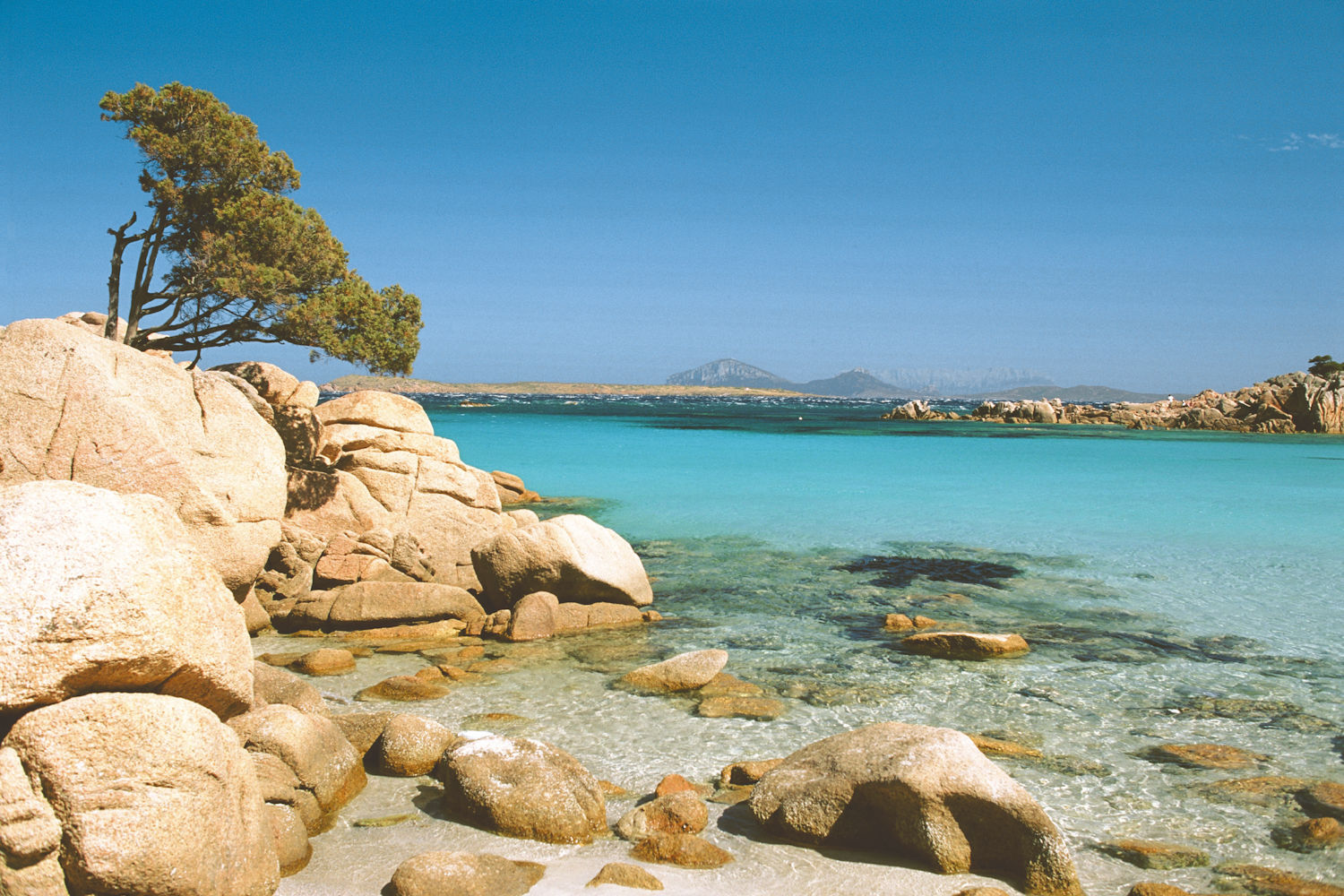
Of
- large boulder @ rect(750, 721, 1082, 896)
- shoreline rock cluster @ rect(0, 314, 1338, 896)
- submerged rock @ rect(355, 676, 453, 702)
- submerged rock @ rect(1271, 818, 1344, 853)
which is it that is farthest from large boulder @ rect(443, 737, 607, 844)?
submerged rock @ rect(1271, 818, 1344, 853)

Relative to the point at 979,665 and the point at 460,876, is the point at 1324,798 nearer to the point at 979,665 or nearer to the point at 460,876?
the point at 979,665

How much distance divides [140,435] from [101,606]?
237 inches

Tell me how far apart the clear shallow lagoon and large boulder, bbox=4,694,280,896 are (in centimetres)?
84

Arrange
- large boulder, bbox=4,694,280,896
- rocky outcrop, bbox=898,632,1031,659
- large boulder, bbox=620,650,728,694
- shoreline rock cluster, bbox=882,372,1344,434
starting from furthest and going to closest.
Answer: shoreline rock cluster, bbox=882,372,1344,434 → rocky outcrop, bbox=898,632,1031,659 → large boulder, bbox=620,650,728,694 → large boulder, bbox=4,694,280,896

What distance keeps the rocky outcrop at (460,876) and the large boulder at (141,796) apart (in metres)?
0.86

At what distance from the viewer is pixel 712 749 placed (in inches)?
337

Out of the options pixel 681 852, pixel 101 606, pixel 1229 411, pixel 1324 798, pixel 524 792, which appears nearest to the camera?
pixel 101 606

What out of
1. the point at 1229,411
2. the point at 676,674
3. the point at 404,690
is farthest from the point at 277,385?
the point at 1229,411

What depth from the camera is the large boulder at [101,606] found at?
16.5 ft

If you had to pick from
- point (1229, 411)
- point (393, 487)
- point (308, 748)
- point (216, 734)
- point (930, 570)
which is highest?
point (1229, 411)

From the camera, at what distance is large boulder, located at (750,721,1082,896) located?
6.26 metres

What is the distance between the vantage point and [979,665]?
37.7 feet

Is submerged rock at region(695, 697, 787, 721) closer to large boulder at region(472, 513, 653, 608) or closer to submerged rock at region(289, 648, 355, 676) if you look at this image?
large boulder at region(472, 513, 653, 608)

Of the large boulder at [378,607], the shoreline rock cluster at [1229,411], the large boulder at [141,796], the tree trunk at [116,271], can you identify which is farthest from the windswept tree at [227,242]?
the shoreline rock cluster at [1229,411]
